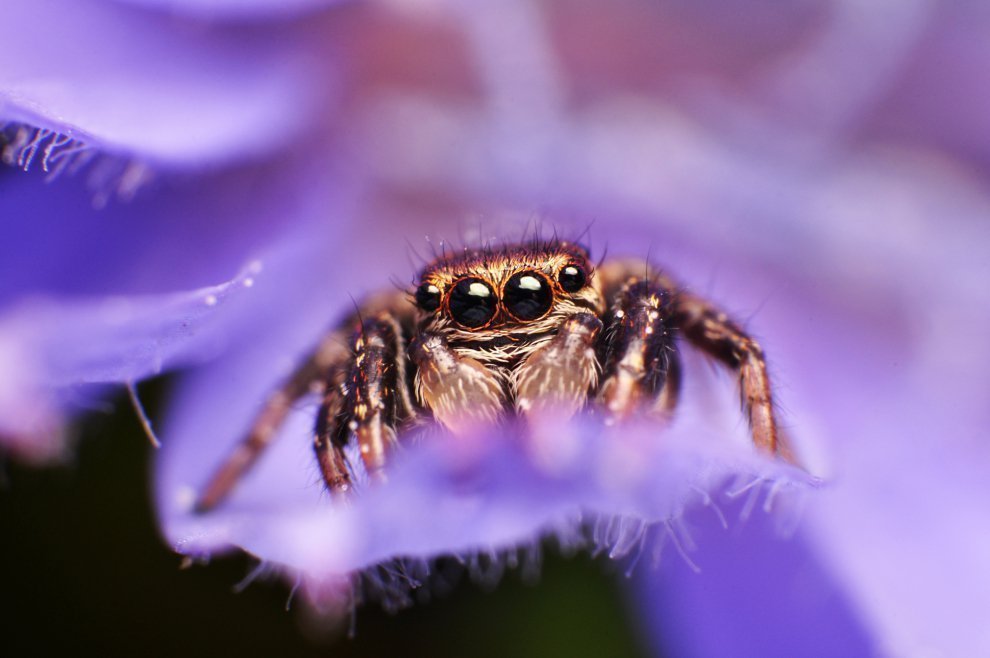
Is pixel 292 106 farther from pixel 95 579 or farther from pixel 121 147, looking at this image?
pixel 95 579

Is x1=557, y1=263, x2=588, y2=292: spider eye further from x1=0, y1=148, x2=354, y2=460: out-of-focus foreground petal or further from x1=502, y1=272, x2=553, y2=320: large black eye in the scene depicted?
x1=0, y1=148, x2=354, y2=460: out-of-focus foreground petal

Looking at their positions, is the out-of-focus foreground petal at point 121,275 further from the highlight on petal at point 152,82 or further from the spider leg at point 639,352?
the spider leg at point 639,352

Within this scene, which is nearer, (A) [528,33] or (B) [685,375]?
(B) [685,375]

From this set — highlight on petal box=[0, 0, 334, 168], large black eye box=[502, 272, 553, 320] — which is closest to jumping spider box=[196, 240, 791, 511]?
large black eye box=[502, 272, 553, 320]

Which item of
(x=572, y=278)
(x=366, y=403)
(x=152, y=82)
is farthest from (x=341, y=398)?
(x=152, y=82)

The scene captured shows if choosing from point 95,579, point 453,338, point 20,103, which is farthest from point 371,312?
point 95,579

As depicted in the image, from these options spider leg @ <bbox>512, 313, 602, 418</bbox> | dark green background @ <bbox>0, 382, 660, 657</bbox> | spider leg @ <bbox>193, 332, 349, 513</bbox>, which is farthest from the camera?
dark green background @ <bbox>0, 382, 660, 657</bbox>

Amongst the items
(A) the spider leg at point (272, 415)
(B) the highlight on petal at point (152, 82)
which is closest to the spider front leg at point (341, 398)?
(A) the spider leg at point (272, 415)
